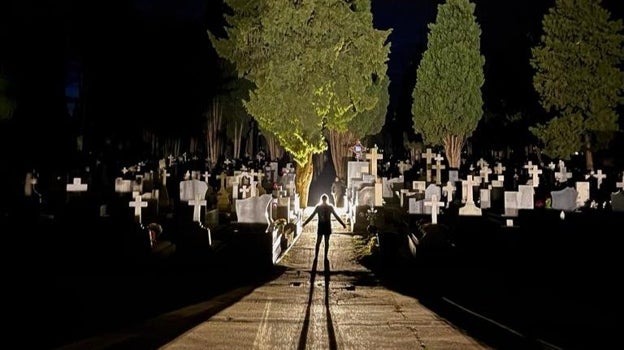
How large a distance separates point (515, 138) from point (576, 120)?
777 inches

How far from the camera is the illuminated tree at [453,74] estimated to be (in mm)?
46281

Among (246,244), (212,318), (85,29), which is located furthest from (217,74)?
(212,318)

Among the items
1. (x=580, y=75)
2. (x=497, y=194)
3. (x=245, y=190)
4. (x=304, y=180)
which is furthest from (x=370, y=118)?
(x=245, y=190)

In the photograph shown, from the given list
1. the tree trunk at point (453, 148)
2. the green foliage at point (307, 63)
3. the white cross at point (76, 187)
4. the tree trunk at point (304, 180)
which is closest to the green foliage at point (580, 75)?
the tree trunk at point (453, 148)

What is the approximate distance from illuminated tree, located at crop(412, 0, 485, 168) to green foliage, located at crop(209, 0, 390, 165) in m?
18.4

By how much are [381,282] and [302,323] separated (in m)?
4.82

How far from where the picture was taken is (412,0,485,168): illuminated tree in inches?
1822

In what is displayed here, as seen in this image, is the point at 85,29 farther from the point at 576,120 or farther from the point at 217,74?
the point at 576,120

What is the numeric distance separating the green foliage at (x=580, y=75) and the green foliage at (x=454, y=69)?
5.25 m

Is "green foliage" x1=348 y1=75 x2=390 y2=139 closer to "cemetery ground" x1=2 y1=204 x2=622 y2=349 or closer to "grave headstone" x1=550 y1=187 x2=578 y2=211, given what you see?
"grave headstone" x1=550 y1=187 x2=578 y2=211

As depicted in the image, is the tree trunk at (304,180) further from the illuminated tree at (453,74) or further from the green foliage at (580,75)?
the illuminated tree at (453,74)

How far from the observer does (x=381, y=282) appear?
13.6 metres

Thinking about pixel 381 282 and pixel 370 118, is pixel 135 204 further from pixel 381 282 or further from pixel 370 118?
pixel 370 118

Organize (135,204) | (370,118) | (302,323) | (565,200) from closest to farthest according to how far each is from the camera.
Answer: (302,323) → (135,204) → (565,200) → (370,118)
